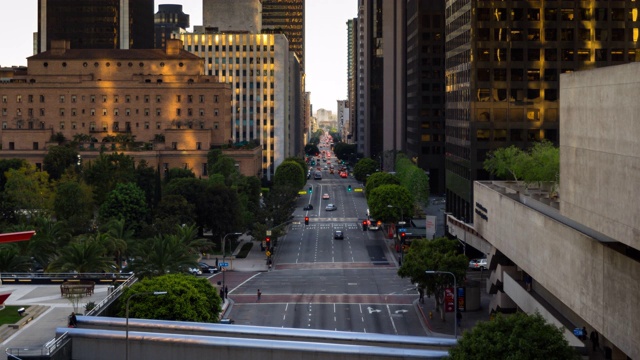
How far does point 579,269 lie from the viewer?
5653cm

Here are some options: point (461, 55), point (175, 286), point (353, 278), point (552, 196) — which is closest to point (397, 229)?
point (461, 55)

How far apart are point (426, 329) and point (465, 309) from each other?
888 cm

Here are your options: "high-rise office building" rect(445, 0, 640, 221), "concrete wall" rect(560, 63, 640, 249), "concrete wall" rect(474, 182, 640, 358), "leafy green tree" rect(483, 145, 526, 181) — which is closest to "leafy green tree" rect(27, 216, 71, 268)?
"concrete wall" rect(474, 182, 640, 358)

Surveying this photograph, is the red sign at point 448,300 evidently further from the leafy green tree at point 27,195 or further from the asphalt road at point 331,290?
the leafy green tree at point 27,195

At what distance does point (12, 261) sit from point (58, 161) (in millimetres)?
92767

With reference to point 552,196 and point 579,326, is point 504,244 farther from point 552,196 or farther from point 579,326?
point 579,326

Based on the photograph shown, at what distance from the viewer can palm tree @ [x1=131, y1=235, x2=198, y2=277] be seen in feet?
269

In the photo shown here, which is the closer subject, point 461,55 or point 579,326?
point 579,326

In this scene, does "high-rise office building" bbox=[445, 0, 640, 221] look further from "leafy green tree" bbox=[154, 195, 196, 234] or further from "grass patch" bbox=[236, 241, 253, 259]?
"leafy green tree" bbox=[154, 195, 196, 234]

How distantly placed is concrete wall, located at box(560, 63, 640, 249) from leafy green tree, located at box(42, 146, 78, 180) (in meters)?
131

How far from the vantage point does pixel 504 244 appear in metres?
83.6

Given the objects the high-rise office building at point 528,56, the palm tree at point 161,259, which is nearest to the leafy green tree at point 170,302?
the palm tree at point 161,259

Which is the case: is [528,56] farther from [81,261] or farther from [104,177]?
[81,261]

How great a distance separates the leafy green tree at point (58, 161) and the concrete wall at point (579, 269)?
110 meters
